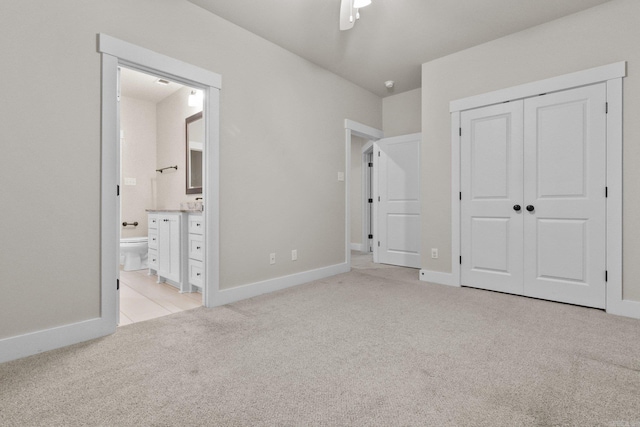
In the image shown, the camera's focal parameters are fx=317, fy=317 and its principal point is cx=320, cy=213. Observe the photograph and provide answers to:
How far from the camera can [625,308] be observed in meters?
2.62

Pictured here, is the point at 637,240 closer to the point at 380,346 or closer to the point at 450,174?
the point at 450,174

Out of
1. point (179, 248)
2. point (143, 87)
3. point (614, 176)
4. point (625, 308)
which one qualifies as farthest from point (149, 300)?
point (614, 176)

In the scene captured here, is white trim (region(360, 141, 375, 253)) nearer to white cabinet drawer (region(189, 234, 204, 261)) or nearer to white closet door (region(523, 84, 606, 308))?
white closet door (region(523, 84, 606, 308))

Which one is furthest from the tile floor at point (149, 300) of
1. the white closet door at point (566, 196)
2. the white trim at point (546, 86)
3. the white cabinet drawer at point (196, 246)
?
the white trim at point (546, 86)

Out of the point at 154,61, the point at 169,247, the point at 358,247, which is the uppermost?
the point at 154,61

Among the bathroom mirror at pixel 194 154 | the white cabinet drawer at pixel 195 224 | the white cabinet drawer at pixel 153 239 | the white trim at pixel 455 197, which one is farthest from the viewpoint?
the bathroom mirror at pixel 194 154

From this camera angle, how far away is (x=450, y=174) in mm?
3641

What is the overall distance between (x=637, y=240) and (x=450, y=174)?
65.2 inches

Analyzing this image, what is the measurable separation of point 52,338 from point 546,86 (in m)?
4.41

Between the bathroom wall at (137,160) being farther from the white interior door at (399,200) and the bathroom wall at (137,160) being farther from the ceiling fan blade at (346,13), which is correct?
the ceiling fan blade at (346,13)

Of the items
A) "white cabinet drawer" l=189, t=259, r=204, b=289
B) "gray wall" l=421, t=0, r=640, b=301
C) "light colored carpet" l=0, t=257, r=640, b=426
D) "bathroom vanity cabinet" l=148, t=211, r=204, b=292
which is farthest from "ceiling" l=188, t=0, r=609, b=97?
"light colored carpet" l=0, t=257, r=640, b=426

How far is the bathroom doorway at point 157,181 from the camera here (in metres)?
3.40

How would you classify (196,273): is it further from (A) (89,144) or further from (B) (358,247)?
(B) (358,247)

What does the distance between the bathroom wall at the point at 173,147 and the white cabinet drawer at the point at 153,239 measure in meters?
0.81
